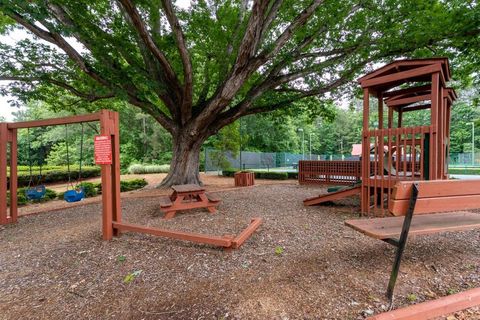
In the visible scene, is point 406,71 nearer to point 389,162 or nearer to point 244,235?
point 389,162

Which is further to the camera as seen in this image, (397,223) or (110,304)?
(397,223)

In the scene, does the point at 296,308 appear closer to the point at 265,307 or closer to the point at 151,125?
the point at 265,307

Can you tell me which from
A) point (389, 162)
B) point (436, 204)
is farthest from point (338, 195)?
point (436, 204)

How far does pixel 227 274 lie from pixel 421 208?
1.86 meters

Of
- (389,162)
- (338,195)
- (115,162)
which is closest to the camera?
(115,162)

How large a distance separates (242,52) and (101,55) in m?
4.13

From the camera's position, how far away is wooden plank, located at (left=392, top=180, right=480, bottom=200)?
1908mm

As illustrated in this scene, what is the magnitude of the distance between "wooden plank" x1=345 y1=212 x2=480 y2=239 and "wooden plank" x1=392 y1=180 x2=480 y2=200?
1.32 ft

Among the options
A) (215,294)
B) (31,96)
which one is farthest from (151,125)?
(215,294)

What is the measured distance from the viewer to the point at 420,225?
2490 mm

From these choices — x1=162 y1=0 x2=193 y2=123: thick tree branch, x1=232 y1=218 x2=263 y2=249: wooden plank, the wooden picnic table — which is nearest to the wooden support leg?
x1=232 y1=218 x2=263 y2=249: wooden plank

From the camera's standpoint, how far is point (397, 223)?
8.47ft

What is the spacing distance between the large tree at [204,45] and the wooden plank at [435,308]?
18.6 ft

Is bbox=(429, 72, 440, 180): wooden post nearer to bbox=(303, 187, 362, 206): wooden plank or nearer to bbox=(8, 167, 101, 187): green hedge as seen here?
bbox=(303, 187, 362, 206): wooden plank
